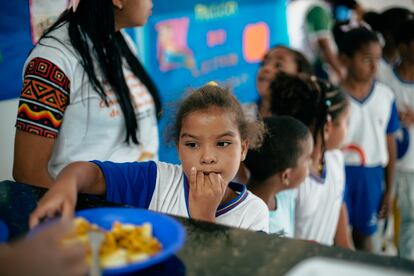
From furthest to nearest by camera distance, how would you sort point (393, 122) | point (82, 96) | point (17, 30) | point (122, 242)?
point (393, 122)
point (17, 30)
point (82, 96)
point (122, 242)

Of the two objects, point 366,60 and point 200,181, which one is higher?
point 366,60

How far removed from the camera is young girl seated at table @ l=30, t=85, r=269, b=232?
45.6 inches

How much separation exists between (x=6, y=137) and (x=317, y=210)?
3.66 ft

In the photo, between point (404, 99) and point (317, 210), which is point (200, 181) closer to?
point (317, 210)

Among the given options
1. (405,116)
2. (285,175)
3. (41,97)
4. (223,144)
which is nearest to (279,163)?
(285,175)

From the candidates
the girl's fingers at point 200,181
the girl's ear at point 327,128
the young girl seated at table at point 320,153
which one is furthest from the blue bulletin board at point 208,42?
the girl's fingers at point 200,181

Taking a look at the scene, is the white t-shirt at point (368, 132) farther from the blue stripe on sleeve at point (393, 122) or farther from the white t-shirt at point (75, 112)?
the white t-shirt at point (75, 112)

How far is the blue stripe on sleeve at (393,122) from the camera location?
2.61m

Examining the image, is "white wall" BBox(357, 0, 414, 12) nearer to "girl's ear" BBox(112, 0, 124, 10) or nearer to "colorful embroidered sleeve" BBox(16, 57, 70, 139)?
"girl's ear" BBox(112, 0, 124, 10)

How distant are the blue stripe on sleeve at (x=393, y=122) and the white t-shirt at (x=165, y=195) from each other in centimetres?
157

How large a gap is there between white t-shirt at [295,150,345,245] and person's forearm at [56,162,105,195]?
0.94 meters

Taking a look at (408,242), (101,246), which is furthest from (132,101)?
(408,242)

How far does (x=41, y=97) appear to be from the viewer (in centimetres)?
128

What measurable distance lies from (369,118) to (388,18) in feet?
3.14
